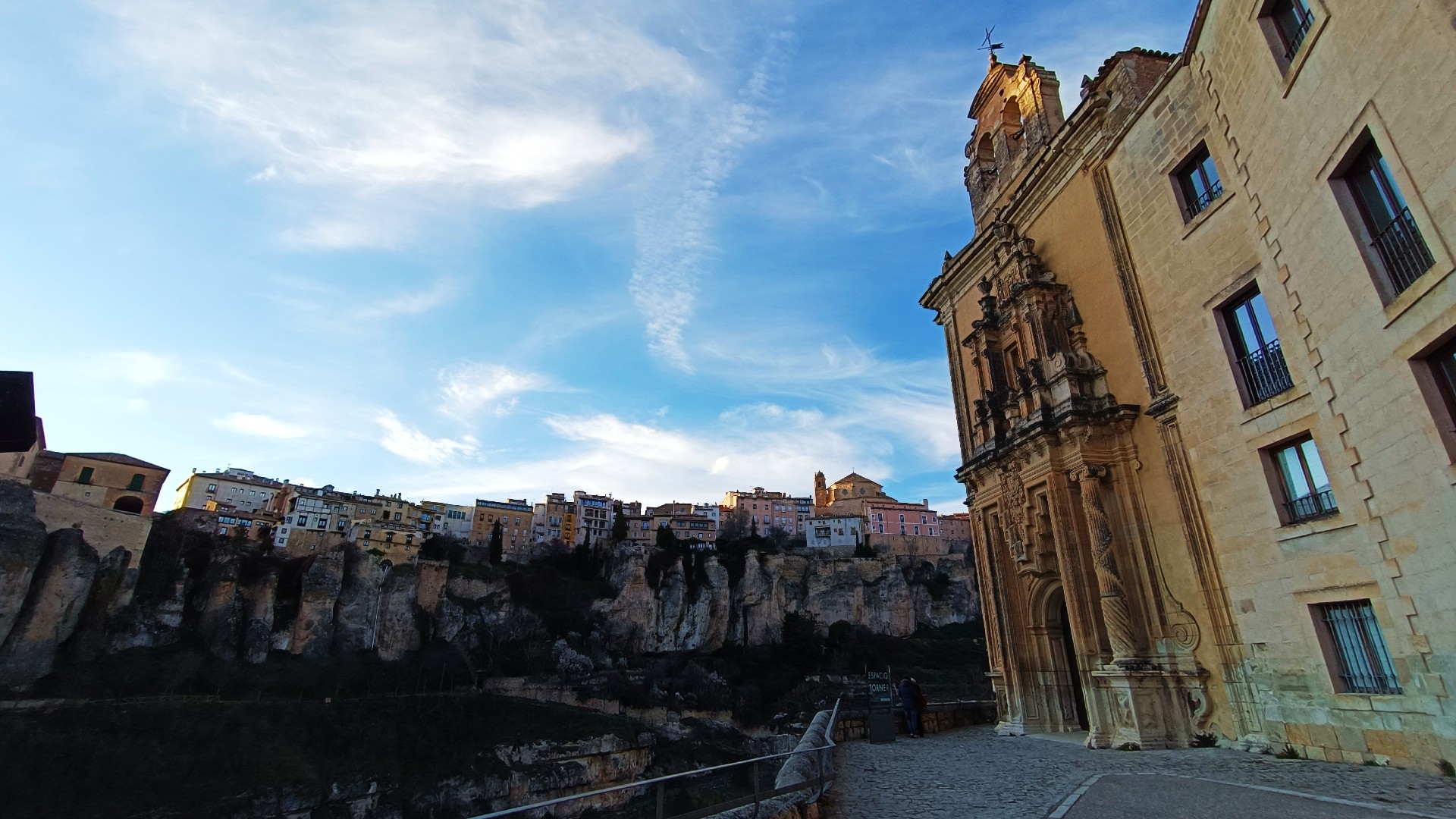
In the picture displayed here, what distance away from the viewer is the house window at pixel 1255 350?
8.61 metres

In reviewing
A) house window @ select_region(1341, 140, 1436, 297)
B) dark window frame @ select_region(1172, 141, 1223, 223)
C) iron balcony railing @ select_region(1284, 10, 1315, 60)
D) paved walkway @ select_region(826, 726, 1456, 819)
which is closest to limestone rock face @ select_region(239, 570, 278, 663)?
paved walkway @ select_region(826, 726, 1456, 819)

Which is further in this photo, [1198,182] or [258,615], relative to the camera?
[258,615]

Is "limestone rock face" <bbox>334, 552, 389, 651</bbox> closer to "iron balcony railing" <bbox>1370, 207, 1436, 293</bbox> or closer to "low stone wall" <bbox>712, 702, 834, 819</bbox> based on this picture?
"low stone wall" <bbox>712, 702, 834, 819</bbox>

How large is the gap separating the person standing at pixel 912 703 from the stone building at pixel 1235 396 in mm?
1795

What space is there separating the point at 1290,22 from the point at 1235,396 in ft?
14.8

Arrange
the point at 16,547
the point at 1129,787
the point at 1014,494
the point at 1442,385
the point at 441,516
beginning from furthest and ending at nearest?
the point at 441,516
the point at 16,547
the point at 1014,494
the point at 1129,787
the point at 1442,385

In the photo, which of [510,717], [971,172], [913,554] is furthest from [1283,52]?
[913,554]

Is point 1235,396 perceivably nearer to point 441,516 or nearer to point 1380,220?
point 1380,220

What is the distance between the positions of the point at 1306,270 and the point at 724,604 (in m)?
64.3

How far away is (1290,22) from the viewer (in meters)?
7.48

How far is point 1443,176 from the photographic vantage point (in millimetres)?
5375

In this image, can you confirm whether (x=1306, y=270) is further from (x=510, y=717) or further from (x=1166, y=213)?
(x=510, y=717)

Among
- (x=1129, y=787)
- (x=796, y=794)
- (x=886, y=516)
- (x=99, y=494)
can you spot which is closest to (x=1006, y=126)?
(x=1129, y=787)

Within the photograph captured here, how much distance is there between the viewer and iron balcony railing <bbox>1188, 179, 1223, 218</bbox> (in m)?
9.76
